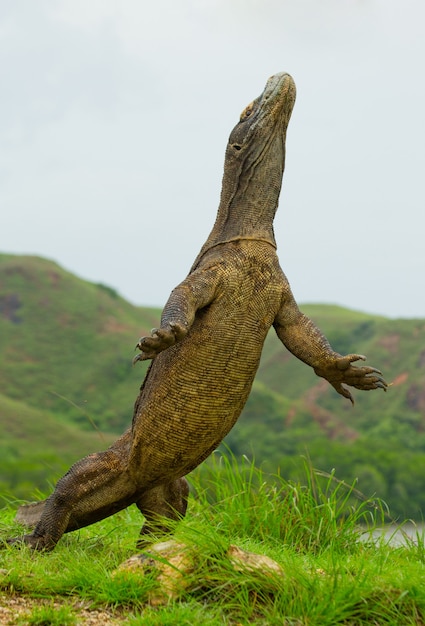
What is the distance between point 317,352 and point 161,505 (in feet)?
5.32

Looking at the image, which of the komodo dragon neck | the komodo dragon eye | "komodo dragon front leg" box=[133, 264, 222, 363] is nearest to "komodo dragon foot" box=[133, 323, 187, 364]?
"komodo dragon front leg" box=[133, 264, 222, 363]

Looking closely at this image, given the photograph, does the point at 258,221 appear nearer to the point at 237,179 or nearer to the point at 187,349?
the point at 237,179

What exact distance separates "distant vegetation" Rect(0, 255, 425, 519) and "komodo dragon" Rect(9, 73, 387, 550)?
28960 millimetres

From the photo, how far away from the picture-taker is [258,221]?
21.6 ft

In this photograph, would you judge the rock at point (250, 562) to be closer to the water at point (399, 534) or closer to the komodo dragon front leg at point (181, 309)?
the komodo dragon front leg at point (181, 309)

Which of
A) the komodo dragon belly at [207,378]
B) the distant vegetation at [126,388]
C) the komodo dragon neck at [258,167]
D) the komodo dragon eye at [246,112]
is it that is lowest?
the distant vegetation at [126,388]

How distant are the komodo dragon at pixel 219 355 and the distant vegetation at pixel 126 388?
28960 mm

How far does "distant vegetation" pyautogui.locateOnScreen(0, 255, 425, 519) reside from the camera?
141ft

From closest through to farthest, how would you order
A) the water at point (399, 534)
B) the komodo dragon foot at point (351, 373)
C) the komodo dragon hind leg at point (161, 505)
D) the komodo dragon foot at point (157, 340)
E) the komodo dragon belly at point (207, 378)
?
the komodo dragon foot at point (157, 340) < the komodo dragon belly at point (207, 378) < the komodo dragon foot at point (351, 373) < the komodo dragon hind leg at point (161, 505) < the water at point (399, 534)

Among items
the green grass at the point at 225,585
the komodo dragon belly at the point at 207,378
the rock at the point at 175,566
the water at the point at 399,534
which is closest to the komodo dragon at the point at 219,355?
the komodo dragon belly at the point at 207,378

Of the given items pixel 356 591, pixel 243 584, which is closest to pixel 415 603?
pixel 356 591

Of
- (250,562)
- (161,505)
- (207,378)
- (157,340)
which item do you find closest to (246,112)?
(207,378)

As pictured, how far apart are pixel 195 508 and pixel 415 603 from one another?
12.5 ft

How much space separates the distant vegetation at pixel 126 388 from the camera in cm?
4312
